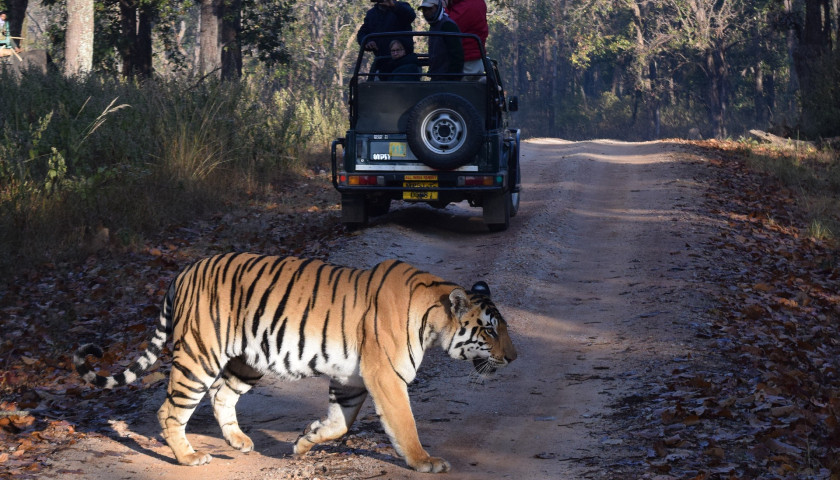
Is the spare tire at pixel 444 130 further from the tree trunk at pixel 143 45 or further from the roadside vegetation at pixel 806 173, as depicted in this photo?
the tree trunk at pixel 143 45

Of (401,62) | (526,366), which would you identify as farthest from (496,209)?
(526,366)

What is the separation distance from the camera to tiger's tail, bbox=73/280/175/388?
5.41 m

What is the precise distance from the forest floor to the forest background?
87 centimetres

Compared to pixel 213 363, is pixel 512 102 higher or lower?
higher

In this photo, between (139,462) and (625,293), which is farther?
(625,293)

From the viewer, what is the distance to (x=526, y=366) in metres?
7.27

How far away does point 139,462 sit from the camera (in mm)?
5617

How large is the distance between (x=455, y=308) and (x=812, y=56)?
2240 centimetres

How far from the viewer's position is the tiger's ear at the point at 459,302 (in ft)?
16.5

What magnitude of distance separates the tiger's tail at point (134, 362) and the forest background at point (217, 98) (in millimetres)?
5467

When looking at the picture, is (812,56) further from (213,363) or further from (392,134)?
(213,363)

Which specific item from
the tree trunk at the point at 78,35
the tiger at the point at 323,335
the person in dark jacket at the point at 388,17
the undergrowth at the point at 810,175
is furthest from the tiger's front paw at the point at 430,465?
the tree trunk at the point at 78,35

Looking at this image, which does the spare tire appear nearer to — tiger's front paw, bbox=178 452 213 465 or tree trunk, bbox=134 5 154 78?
tiger's front paw, bbox=178 452 213 465

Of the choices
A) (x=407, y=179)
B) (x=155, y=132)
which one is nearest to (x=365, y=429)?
(x=407, y=179)
